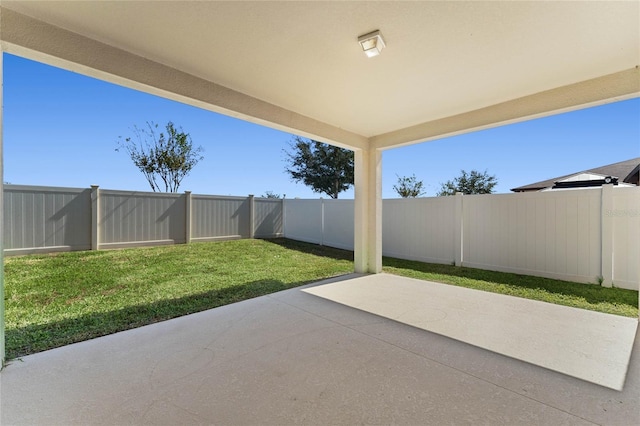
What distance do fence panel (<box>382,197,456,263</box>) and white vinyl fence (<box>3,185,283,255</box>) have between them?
16.5 ft

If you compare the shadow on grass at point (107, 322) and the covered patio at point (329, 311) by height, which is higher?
the covered patio at point (329, 311)

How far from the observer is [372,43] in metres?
2.31

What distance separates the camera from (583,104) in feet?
10.3

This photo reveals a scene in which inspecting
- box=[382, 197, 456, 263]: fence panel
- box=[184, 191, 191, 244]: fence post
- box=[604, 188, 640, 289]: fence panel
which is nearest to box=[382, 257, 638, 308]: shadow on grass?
box=[604, 188, 640, 289]: fence panel

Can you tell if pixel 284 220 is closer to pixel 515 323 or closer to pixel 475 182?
pixel 515 323

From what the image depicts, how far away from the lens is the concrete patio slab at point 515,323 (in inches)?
88.7

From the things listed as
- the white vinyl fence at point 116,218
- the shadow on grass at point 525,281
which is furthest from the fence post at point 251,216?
the shadow on grass at point 525,281

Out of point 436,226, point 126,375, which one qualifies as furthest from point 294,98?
point 436,226

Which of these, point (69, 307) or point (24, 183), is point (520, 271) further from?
point (24, 183)

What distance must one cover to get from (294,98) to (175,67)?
1391 mm

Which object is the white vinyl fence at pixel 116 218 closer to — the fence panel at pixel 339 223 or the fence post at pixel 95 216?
the fence post at pixel 95 216

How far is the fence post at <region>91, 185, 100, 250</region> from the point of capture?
7.09m

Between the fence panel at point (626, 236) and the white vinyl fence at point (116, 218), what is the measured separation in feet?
30.3

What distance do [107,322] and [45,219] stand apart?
5.45 meters
